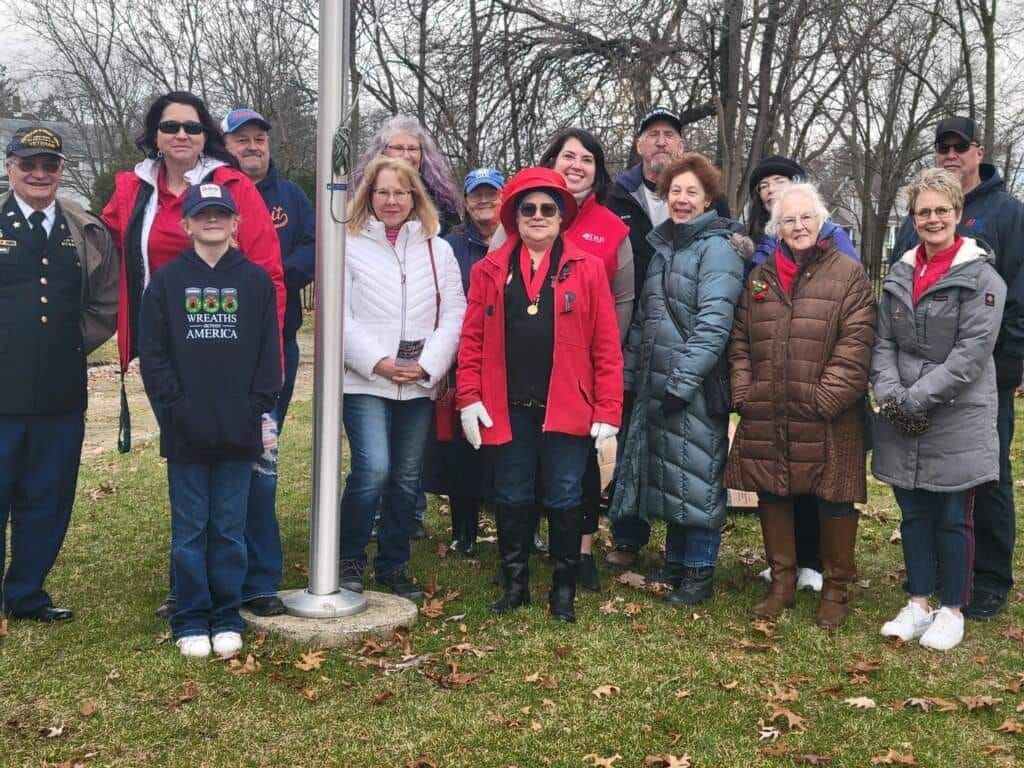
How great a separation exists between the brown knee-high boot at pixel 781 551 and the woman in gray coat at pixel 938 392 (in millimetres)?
502

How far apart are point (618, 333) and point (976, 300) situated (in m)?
1.60

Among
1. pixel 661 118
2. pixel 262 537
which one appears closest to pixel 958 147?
pixel 661 118

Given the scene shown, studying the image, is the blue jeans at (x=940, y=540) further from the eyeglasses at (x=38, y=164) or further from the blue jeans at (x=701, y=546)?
the eyeglasses at (x=38, y=164)

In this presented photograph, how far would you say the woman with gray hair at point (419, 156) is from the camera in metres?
5.74

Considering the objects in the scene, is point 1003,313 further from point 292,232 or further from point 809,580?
point 292,232

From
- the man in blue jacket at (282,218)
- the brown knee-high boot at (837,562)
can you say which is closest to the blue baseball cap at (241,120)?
the man in blue jacket at (282,218)

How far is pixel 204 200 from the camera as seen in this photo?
4.35m

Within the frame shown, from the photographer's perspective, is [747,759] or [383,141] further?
[383,141]

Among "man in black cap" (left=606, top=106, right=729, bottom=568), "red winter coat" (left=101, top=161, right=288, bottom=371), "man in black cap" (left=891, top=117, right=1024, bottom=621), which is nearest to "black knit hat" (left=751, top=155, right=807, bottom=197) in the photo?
"man in black cap" (left=606, top=106, right=729, bottom=568)

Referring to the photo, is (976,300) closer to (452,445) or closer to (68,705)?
(452,445)

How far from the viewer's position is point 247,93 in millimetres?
28375

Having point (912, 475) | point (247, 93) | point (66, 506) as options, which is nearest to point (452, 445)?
point (66, 506)

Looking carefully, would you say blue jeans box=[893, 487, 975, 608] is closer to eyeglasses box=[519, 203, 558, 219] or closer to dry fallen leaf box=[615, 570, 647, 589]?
dry fallen leaf box=[615, 570, 647, 589]

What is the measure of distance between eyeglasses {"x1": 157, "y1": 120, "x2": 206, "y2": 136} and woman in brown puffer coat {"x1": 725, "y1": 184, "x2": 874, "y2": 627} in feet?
8.91
